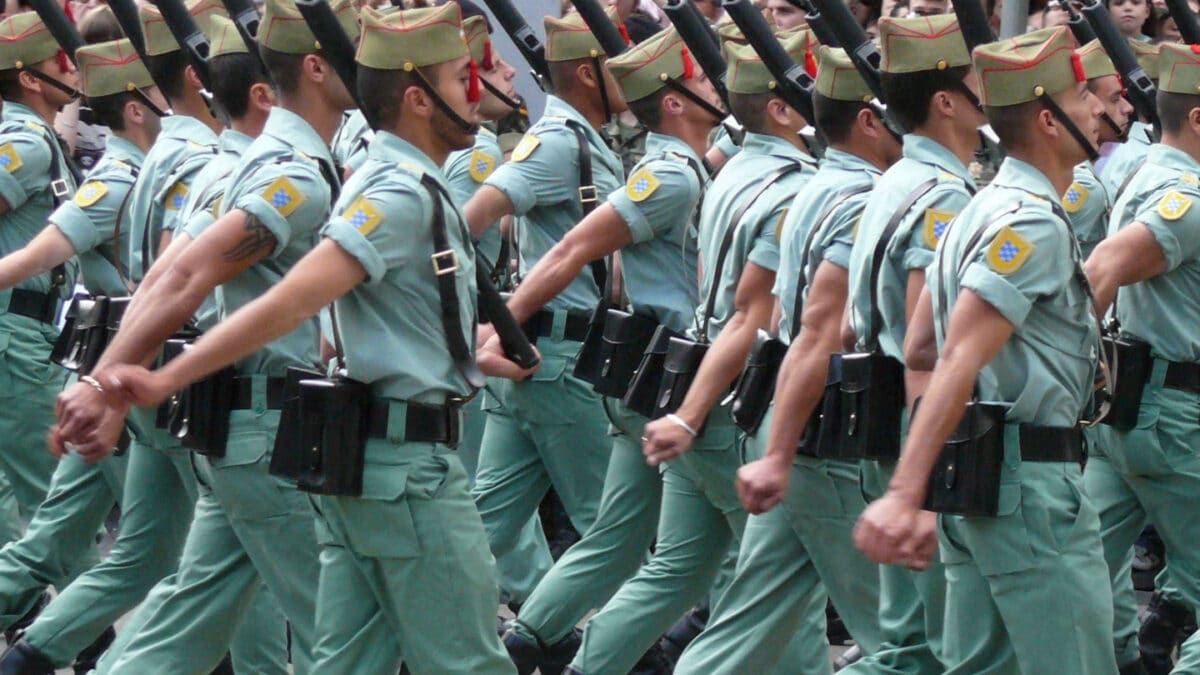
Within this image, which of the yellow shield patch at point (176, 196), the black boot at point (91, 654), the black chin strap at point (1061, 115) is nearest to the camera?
the black chin strap at point (1061, 115)

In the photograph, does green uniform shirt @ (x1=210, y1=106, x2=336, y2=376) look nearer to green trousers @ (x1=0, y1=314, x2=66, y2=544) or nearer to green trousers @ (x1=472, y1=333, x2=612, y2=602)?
green trousers @ (x1=472, y1=333, x2=612, y2=602)

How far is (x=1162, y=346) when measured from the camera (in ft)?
23.4

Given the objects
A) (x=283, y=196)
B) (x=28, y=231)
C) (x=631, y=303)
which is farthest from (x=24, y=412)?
Result: (x=283, y=196)

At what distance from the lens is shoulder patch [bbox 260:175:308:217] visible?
5859mm

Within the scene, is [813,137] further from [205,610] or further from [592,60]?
[205,610]

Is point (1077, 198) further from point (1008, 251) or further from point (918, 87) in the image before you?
point (1008, 251)

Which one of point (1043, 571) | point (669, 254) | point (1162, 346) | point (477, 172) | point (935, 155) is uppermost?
point (935, 155)

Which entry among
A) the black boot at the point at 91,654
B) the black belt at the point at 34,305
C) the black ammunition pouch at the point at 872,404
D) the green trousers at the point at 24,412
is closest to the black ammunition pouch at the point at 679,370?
the black ammunition pouch at the point at 872,404

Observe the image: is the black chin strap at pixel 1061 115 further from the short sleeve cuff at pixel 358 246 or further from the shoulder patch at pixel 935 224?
the short sleeve cuff at pixel 358 246

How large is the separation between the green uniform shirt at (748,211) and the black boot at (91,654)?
2.56 metres

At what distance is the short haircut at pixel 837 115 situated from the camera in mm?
6605

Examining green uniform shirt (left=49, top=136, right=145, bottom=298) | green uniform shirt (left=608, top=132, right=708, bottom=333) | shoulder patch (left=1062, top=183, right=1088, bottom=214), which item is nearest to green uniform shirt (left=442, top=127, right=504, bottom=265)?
green uniform shirt (left=49, top=136, right=145, bottom=298)

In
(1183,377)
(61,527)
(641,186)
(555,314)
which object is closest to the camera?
(1183,377)

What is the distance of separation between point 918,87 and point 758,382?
0.91m
